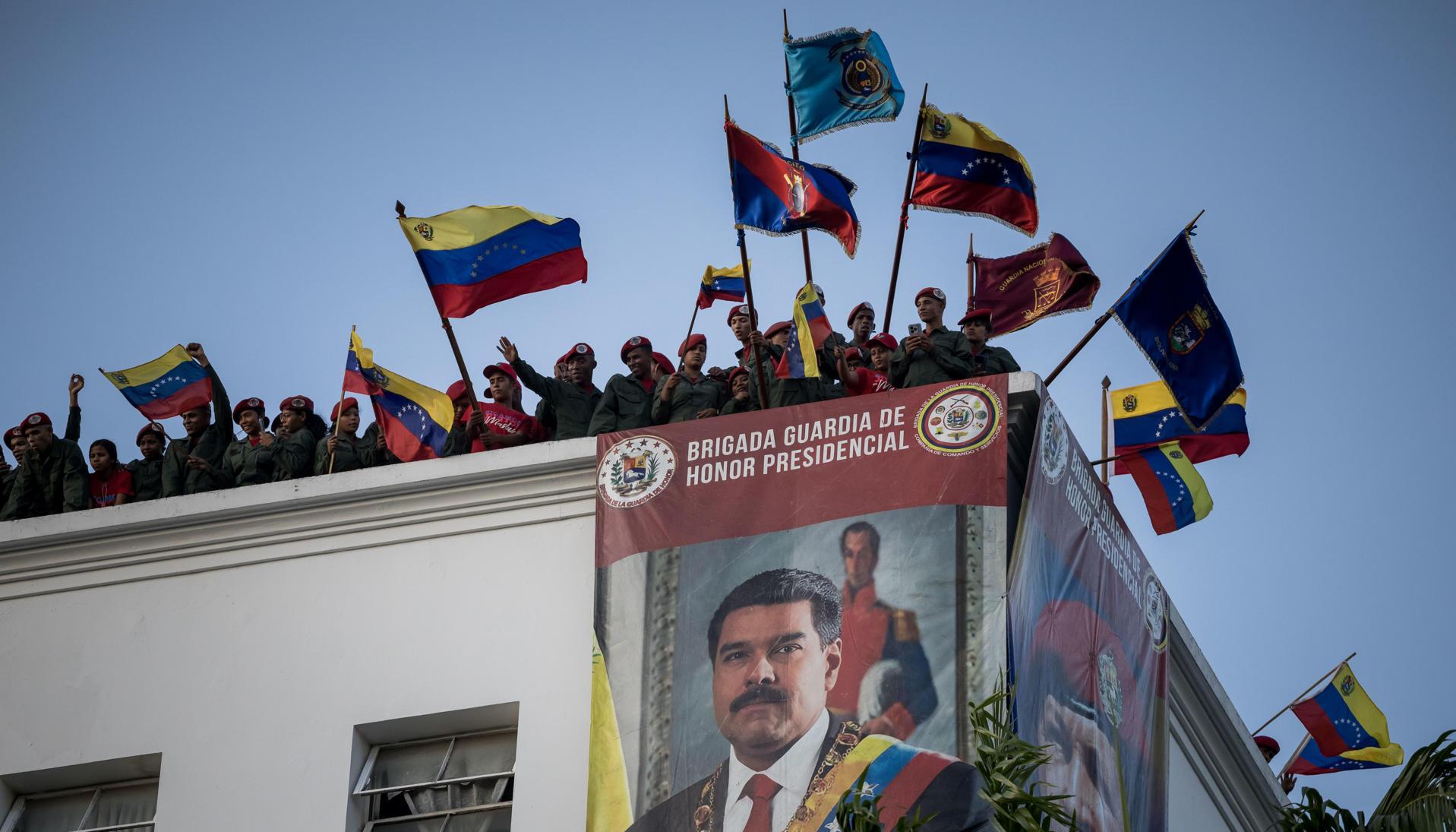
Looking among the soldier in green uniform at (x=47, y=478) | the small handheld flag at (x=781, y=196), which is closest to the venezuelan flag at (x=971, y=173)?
the small handheld flag at (x=781, y=196)

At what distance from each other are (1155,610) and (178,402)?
915 cm

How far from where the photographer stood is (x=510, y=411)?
1953 centimetres

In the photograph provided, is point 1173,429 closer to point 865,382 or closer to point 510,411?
point 865,382

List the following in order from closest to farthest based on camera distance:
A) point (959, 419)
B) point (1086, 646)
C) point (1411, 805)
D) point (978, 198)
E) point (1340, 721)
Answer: point (1411, 805) < point (959, 419) < point (1086, 646) < point (978, 198) < point (1340, 721)

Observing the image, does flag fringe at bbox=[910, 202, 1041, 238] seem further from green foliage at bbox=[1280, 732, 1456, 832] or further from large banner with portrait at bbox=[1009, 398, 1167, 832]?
green foliage at bbox=[1280, 732, 1456, 832]

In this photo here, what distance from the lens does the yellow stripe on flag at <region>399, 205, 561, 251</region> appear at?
18.6m

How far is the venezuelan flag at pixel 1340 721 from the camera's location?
2208cm

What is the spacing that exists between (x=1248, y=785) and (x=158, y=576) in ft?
32.1

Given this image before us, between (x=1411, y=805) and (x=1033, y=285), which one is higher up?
(x=1033, y=285)

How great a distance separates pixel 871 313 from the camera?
19109 mm

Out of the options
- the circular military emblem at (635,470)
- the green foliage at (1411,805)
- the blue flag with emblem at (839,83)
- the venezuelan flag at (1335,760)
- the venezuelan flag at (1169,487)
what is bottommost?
the green foliage at (1411,805)

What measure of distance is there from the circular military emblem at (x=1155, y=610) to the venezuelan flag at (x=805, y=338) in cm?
331

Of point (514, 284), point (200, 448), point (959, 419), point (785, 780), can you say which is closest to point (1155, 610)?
point (959, 419)

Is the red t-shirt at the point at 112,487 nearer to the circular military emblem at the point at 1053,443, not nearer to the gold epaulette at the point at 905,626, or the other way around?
the gold epaulette at the point at 905,626
